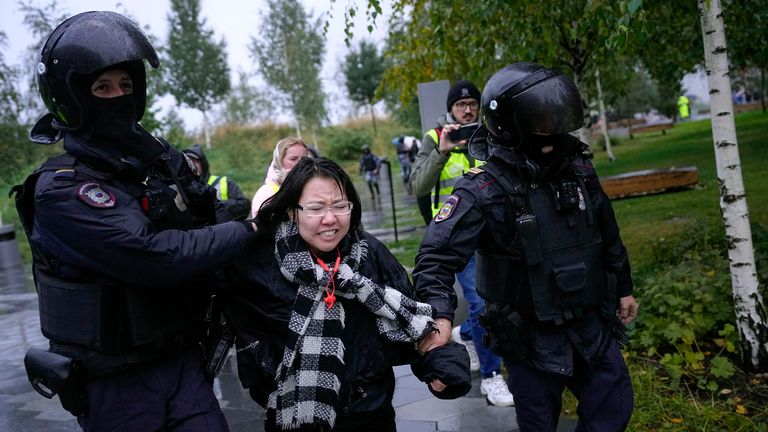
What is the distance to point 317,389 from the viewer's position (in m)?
2.32

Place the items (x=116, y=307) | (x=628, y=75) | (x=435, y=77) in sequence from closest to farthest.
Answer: (x=116, y=307)
(x=435, y=77)
(x=628, y=75)

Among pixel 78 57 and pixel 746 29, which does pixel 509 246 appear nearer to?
pixel 78 57

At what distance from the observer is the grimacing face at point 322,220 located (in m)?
2.46

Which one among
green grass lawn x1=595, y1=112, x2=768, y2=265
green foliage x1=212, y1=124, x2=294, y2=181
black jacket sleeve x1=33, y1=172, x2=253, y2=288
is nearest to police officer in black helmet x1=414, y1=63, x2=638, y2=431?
black jacket sleeve x1=33, y1=172, x2=253, y2=288

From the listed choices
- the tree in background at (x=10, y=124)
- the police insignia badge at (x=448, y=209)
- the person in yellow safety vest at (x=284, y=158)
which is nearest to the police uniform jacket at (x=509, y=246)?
the police insignia badge at (x=448, y=209)

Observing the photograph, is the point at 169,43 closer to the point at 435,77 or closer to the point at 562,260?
the point at 435,77

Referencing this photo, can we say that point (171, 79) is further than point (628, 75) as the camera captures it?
Yes

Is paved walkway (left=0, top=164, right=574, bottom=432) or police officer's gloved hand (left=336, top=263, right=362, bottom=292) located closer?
police officer's gloved hand (left=336, top=263, right=362, bottom=292)

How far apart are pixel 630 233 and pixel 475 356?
16.3 feet

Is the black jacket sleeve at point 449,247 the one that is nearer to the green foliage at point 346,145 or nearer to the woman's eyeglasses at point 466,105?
the woman's eyeglasses at point 466,105

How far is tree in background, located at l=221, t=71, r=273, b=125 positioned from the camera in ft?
132

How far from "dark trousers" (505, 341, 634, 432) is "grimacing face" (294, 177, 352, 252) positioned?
3.42ft

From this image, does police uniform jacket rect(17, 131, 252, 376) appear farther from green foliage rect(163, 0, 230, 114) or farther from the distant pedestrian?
green foliage rect(163, 0, 230, 114)

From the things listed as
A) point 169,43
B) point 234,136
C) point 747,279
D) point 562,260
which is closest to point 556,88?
point 562,260
